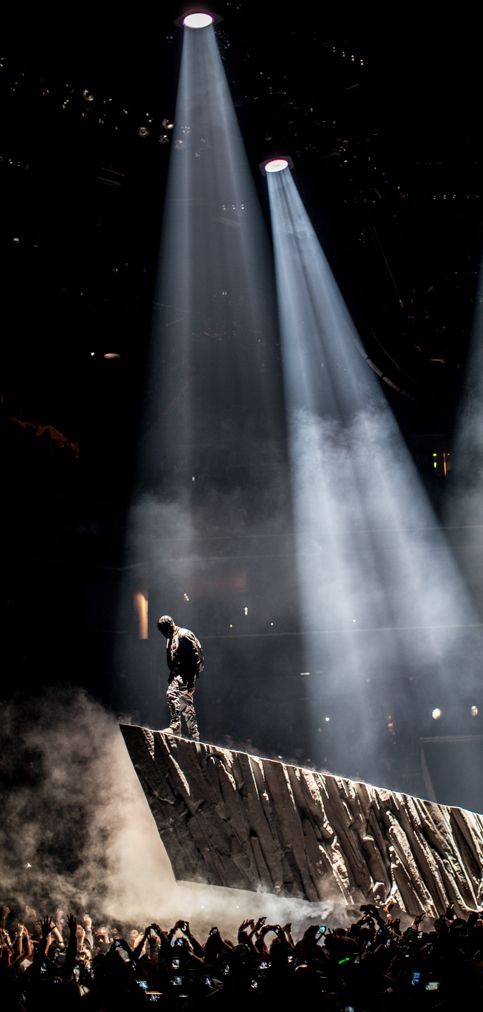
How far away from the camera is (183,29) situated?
778cm

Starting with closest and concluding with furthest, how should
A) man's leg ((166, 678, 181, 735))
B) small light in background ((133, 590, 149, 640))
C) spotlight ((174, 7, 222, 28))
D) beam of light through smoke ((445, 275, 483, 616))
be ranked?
spotlight ((174, 7, 222, 28)) < man's leg ((166, 678, 181, 735)) < small light in background ((133, 590, 149, 640)) < beam of light through smoke ((445, 275, 483, 616))

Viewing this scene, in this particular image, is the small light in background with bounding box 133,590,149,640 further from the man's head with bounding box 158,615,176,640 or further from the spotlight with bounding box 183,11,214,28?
the spotlight with bounding box 183,11,214,28

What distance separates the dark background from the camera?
8.00 metres

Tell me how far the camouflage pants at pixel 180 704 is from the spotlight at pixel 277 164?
19.5 feet

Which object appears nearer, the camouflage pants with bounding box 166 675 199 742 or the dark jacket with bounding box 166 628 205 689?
the camouflage pants with bounding box 166 675 199 742

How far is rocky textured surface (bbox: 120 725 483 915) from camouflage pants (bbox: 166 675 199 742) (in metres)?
0.70

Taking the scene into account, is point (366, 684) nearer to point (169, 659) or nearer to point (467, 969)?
point (169, 659)

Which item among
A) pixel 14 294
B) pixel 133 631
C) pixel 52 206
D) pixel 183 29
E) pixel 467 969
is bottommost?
pixel 133 631

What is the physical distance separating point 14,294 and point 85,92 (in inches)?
154

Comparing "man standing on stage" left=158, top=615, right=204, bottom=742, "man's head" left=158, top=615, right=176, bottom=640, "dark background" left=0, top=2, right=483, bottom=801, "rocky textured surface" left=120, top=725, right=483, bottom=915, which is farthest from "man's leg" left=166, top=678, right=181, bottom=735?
"dark background" left=0, top=2, right=483, bottom=801

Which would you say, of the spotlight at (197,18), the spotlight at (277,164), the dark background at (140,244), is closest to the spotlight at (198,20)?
the spotlight at (197,18)

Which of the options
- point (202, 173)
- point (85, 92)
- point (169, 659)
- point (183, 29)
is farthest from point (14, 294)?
point (169, 659)

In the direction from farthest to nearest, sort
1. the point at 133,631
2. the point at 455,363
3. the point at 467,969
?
the point at 133,631, the point at 455,363, the point at 467,969

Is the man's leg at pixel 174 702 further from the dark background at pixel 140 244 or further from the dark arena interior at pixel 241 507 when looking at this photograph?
the dark background at pixel 140 244
